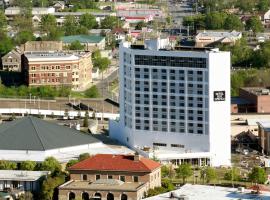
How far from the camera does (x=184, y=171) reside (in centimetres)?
3284

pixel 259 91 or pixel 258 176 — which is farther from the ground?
pixel 259 91

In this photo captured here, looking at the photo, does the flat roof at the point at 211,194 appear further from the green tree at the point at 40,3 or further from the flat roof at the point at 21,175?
the green tree at the point at 40,3

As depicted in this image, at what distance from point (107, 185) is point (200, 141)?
5805mm

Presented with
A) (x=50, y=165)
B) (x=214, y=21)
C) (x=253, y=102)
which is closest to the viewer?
(x=50, y=165)

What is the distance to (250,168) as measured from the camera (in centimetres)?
3522

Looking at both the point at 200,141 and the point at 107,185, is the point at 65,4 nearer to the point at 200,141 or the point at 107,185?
the point at 200,141

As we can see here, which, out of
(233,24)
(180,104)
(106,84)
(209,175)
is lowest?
(106,84)

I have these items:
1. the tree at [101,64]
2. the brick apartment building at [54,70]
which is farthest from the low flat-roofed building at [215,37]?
the brick apartment building at [54,70]

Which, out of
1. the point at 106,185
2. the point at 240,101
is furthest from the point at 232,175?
the point at 240,101

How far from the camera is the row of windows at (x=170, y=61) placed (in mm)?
35500

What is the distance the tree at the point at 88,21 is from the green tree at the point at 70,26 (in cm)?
38

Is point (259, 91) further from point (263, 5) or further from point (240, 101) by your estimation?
point (263, 5)

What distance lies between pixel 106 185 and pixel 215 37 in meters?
31.5

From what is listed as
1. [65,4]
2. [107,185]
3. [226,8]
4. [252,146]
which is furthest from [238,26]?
[107,185]
